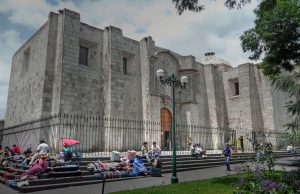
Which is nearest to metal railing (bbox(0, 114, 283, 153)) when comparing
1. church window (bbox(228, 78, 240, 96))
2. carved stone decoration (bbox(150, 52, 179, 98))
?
carved stone decoration (bbox(150, 52, 179, 98))

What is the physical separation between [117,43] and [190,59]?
826cm

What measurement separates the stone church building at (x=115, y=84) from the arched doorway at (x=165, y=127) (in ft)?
0.28

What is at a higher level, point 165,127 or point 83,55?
point 83,55

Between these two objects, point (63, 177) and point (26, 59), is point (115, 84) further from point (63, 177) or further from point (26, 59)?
point (63, 177)

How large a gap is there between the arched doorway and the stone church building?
0.08m

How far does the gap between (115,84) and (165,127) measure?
6.13m

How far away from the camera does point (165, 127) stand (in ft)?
82.0

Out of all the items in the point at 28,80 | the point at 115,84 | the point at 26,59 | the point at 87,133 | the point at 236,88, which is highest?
the point at 26,59

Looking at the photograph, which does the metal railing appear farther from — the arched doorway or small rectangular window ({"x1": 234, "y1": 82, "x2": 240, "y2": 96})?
small rectangular window ({"x1": 234, "y1": 82, "x2": 240, "y2": 96})

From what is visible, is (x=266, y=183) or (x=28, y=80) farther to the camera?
(x=28, y=80)

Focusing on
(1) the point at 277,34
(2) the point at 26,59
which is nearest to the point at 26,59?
(2) the point at 26,59

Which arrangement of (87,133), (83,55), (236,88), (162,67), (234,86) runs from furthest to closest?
(236,88) < (234,86) < (162,67) < (83,55) < (87,133)

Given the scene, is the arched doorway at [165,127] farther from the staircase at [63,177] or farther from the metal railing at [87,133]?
the staircase at [63,177]

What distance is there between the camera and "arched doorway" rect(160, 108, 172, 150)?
23.9 meters
